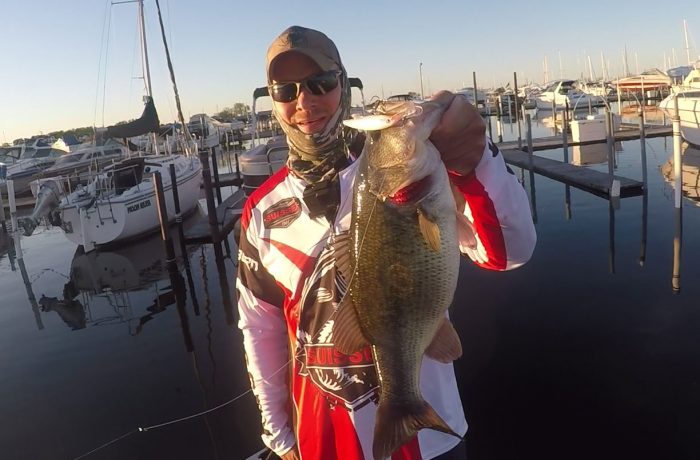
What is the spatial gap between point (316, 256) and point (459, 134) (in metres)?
0.82

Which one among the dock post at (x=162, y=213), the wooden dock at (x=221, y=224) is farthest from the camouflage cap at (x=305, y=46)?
the wooden dock at (x=221, y=224)

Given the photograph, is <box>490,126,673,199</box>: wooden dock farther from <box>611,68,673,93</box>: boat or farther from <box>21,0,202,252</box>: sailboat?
<box>611,68,673,93</box>: boat

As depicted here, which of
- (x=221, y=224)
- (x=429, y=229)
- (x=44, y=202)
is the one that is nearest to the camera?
(x=429, y=229)

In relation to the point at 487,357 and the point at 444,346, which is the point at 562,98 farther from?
the point at 444,346

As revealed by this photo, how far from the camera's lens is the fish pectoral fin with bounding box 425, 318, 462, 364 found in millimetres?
2016

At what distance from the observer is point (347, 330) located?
1951mm

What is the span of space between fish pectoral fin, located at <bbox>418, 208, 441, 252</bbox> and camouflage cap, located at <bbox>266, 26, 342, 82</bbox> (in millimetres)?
977

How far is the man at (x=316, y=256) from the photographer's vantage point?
6.52 ft

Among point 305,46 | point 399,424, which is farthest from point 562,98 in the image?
point 399,424

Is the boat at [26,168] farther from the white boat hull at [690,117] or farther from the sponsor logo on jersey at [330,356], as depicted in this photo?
the white boat hull at [690,117]

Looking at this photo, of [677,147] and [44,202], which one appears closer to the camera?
[677,147]

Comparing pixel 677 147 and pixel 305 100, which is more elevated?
pixel 305 100

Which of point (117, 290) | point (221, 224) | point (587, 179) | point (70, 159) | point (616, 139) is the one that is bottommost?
point (117, 290)

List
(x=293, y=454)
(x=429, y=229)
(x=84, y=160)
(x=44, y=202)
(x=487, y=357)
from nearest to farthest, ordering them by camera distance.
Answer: (x=429, y=229) → (x=293, y=454) → (x=487, y=357) → (x=44, y=202) → (x=84, y=160)
